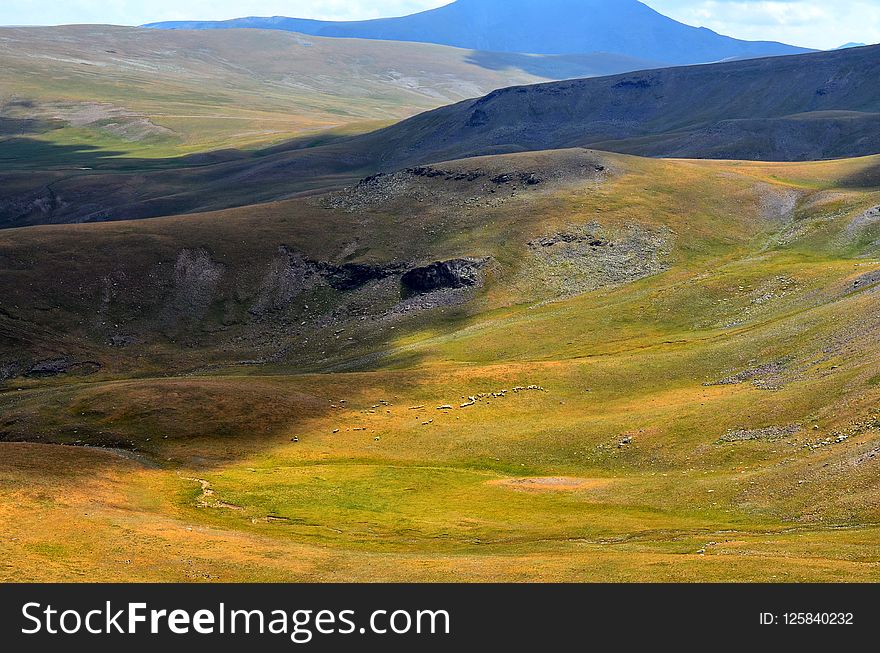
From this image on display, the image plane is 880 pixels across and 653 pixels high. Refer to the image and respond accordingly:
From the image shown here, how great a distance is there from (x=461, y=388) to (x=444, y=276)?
59.8 meters

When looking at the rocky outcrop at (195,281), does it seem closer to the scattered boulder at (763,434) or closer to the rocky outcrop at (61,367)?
the rocky outcrop at (61,367)

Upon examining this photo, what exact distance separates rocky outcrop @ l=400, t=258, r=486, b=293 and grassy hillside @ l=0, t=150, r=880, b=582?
1.53 ft

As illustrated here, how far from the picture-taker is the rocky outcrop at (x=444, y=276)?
162250 millimetres

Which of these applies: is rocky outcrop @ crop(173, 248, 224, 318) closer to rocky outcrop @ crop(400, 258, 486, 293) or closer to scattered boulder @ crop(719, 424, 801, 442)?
rocky outcrop @ crop(400, 258, 486, 293)

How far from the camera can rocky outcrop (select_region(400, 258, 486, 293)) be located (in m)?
162

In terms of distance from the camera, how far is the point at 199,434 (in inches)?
3750

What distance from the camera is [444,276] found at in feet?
538

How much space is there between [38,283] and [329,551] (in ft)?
396

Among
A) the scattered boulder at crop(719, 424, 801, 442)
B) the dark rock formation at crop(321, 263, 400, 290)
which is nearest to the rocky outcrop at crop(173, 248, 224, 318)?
the dark rock formation at crop(321, 263, 400, 290)

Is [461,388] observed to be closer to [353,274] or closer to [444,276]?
[444,276]

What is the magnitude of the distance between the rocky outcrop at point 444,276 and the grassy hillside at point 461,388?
0.47 meters

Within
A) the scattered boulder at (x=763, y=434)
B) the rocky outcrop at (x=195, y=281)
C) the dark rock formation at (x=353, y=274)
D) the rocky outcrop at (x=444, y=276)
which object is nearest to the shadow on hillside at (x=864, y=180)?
the rocky outcrop at (x=444, y=276)
